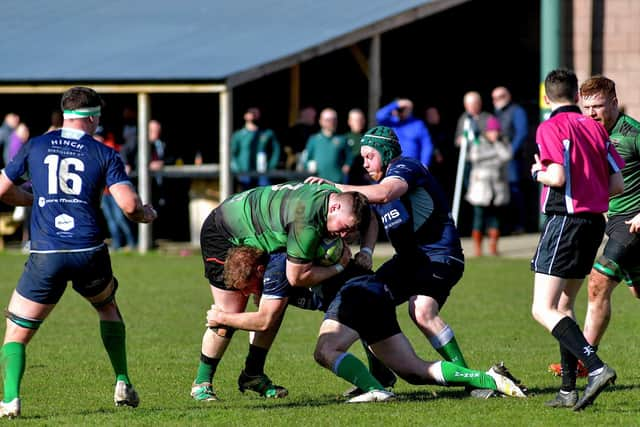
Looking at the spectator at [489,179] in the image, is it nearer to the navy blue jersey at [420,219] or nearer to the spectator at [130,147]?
the spectator at [130,147]

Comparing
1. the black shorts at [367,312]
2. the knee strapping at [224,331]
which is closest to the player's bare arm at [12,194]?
the knee strapping at [224,331]

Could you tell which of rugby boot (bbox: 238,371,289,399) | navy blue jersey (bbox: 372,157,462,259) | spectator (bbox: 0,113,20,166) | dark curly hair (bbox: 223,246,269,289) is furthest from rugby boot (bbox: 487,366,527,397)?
spectator (bbox: 0,113,20,166)

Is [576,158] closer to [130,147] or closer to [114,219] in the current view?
[114,219]

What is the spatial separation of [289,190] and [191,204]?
12.2 metres

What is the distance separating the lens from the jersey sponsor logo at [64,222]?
Answer: 7.37 m

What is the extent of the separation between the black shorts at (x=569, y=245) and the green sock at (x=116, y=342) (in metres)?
2.55

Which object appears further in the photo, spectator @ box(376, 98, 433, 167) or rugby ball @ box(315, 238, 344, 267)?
spectator @ box(376, 98, 433, 167)

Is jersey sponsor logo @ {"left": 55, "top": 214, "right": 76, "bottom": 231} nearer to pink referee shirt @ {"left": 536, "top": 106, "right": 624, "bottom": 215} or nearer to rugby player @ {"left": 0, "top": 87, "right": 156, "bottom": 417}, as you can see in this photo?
rugby player @ {"left": 0, "top": 87, "right": 156, "bottom": 417}

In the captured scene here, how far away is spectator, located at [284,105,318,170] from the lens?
19859mm

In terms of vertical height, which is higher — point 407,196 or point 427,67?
point 427,67

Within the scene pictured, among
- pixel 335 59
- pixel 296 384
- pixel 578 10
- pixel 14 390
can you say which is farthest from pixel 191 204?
pixel 14 390

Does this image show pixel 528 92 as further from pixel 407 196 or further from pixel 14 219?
pixel 407 196

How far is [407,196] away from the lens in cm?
822

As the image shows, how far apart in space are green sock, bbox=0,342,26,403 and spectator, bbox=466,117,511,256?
10.7m
